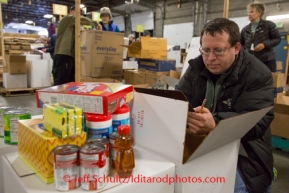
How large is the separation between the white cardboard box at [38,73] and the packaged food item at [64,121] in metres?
4.47

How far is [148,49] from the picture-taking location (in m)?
3.05

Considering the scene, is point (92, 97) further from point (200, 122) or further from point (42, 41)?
point (42, 41)

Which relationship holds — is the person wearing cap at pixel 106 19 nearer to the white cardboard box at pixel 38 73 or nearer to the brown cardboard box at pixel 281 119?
the white cardboard box at pixel 38 73

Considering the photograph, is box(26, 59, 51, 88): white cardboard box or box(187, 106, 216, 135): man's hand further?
box(26, 59, 51, 88): white cardboard box

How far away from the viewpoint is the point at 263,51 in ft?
9.00

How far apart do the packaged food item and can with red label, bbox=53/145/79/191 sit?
0.05m

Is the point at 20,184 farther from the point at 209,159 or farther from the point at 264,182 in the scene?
the point at 264,182

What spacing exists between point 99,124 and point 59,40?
8.11ft

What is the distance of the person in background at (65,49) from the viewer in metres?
2.82

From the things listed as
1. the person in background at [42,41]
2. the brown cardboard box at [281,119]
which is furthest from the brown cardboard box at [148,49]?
the person in background at [42,41]

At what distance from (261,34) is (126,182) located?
2684 mm

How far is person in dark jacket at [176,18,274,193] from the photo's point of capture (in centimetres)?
98

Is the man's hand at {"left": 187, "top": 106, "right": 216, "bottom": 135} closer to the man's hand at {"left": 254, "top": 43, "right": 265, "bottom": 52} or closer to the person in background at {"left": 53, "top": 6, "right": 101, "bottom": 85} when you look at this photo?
the man's hand at {"left": 254, "top": 43, "right": 265, "bottom": 52}

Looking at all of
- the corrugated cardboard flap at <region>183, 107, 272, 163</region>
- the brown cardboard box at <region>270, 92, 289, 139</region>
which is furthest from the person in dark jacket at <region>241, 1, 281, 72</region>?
the corrugated cardboard flap at <region>183, 107, 272, 163</region>
